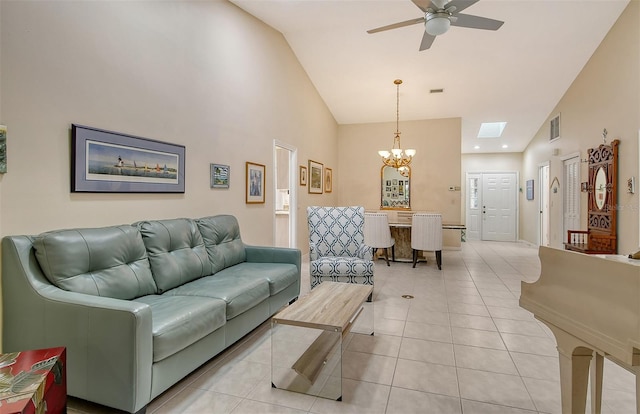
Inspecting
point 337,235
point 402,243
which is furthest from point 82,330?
point 402,243

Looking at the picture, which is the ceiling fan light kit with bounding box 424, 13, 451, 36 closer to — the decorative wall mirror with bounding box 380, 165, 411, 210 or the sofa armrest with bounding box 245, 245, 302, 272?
the sofa armrest with bounding box 245, 245, 302, 272

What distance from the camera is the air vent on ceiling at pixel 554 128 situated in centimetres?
658

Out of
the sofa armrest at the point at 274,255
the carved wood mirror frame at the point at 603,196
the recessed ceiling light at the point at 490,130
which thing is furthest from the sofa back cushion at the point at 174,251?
the recessed ceiling light at the point at 490,130

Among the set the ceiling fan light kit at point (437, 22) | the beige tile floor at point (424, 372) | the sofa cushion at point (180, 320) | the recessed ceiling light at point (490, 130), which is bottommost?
the beige tile floor at point (424, 372)

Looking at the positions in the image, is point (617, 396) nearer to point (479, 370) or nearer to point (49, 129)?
point (479, 370)

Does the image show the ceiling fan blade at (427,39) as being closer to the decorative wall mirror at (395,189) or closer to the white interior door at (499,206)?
the decorative wall mirror at (395,189)

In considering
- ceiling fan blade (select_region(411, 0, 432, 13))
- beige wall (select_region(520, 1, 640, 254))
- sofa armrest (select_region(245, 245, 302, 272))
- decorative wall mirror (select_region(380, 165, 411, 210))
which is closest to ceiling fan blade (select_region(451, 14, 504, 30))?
ceiling fan blade (select_region(411, 0, 432, 13))

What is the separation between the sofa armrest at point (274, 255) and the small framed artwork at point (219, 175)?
81 centimetres

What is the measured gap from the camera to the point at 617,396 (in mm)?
2021

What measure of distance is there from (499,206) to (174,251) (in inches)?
356

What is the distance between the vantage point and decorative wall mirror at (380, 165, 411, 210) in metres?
7.89

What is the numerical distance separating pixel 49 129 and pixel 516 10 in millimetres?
5152

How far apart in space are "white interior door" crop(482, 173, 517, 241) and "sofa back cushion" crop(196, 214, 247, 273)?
798cm

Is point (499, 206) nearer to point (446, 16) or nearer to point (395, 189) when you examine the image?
point (395, 189)
